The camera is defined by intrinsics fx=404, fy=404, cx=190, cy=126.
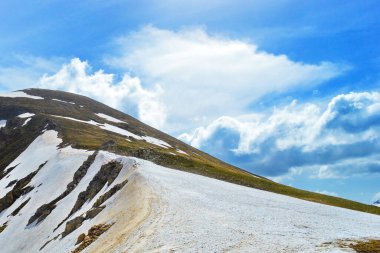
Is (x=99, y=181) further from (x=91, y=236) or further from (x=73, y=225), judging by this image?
(x=91, y=236)

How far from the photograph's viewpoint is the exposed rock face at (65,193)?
210 ft

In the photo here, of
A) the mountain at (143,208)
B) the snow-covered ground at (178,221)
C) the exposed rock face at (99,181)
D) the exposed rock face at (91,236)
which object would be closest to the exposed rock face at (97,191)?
the exposed rock face at (99,181)

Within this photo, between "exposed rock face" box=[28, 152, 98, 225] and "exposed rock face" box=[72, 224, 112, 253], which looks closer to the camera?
"exposed rock face" box=[72, 224, 112, 253]

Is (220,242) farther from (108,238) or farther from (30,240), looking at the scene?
(30,240)

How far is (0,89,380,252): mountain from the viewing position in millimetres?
30766

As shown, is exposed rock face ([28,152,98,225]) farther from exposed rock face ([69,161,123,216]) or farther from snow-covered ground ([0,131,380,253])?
exposed rock face ([69,161,123,216])

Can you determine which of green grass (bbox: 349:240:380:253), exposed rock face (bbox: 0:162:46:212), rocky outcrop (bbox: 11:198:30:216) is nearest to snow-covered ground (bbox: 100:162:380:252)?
green grass (bbox: 349:240:380:253)

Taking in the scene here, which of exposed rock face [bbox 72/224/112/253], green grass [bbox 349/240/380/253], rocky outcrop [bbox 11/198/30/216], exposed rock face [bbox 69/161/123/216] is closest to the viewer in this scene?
green grass [bbox 349/240/380/253]

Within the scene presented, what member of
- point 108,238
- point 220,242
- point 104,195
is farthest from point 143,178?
point 220,242

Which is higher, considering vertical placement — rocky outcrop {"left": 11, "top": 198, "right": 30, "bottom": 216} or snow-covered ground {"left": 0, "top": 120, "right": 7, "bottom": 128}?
snow-covered ground {"left": 0, "top": 120, "right": 7, "bottom": 128}

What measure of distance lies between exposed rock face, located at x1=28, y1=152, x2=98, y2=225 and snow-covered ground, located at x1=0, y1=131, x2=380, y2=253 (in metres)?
1.30

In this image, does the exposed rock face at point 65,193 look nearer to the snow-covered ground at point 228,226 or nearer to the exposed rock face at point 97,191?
the exposed rock face at point 97,191

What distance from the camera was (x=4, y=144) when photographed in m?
137

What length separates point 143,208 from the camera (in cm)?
3984
